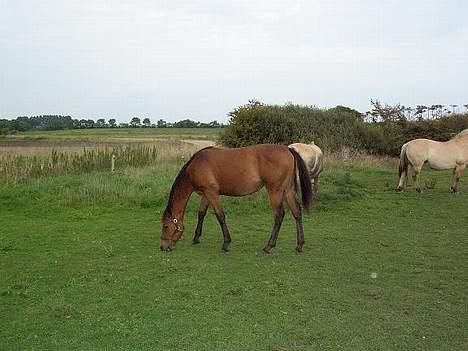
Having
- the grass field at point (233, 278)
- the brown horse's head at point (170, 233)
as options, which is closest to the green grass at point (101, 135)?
the grass field at point (233, 278)

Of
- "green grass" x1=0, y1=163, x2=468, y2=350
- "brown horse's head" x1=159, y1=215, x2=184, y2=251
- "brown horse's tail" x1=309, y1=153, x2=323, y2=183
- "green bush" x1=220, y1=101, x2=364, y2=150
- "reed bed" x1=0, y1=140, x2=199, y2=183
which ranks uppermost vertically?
"green bush" x1=220, y1=101, x2=364, y2=150

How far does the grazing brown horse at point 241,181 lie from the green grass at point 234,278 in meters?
0.38

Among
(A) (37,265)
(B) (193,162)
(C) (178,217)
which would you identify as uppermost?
(B) (193,162)

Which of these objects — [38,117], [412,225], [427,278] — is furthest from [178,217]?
[38,117]

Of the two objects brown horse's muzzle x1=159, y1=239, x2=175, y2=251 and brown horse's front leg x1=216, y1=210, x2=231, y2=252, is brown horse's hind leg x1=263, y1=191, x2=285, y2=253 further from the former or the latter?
brown horse's muzzle x1=159, y1=239, x2=175, y2=251

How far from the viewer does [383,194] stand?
11883 mm

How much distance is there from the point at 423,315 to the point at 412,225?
4750 millimetres

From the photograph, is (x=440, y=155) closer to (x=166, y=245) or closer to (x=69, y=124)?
(x=166, y=245)

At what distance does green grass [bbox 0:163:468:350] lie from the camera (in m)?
4.12

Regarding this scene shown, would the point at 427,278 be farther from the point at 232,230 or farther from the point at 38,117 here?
the point at 38,117

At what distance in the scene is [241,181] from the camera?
284 inches

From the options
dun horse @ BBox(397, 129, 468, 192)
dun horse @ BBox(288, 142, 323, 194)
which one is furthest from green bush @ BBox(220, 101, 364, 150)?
dun horse @ BBox(288, 142, 323, 194)

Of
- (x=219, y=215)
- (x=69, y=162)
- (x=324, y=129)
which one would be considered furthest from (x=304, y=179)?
(x=324, y=129)

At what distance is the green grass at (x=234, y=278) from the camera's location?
412 centimetres
